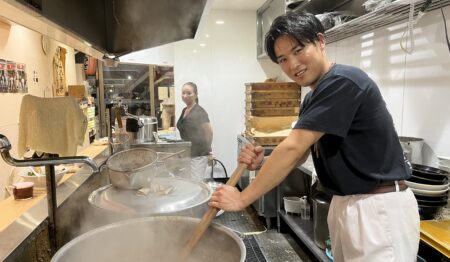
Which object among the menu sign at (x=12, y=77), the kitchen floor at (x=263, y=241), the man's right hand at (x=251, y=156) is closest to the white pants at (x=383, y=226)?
the man's right hand at (x=251, y=156)

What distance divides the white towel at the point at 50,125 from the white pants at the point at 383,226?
1.10m

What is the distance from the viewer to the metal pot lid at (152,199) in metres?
1.08

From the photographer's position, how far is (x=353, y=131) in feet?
4.05

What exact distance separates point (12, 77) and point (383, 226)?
369cm

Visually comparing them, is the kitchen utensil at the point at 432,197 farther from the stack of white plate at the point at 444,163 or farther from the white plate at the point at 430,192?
the stack of white plate at the point at 444,163

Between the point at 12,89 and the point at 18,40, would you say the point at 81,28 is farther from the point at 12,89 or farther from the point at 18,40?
the point at 18,40

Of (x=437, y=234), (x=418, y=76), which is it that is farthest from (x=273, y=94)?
(x=437, y=234)

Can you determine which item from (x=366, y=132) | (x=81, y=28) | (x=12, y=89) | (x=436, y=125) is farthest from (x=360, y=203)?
(x=12, y=89)

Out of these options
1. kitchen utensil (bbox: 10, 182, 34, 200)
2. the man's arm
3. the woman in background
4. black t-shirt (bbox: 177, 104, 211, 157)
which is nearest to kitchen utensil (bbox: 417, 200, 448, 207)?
the man's arm

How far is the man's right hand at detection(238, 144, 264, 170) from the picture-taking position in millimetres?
1226

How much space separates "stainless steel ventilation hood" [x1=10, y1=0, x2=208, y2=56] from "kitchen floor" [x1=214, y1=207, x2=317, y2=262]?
1.58m

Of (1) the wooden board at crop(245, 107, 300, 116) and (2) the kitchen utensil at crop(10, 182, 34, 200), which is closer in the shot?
(2) the kitchen utensil at crop(10, 182, 34, 200)

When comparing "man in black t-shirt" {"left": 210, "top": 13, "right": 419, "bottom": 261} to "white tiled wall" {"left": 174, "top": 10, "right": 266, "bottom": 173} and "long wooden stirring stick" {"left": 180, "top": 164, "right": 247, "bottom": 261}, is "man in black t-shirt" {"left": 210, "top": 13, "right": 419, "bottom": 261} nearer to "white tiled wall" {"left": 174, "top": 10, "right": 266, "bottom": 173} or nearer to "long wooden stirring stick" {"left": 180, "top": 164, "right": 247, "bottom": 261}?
"long wooden stirring stick" {"left": 180, "top": 164, "right": 247, "bottom": 261}

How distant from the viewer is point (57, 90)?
4.48 meters
